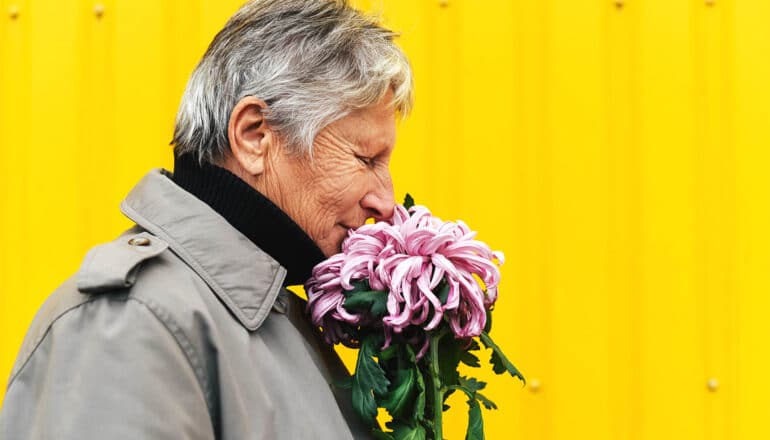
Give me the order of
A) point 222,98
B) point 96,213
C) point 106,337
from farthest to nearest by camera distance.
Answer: point 96,213 < point 222,98 < point 106,337

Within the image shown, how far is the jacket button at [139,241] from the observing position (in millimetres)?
1595

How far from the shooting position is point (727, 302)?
2695 mm

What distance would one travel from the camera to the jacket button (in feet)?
5.23

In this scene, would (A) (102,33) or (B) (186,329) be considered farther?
(A) (102,33)

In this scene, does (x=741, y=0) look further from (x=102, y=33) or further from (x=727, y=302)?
(x=102, y=33)

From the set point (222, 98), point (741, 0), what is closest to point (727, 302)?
point (741, 0)

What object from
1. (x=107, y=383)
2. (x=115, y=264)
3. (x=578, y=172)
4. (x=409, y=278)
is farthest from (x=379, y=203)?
(x=578, y=172)

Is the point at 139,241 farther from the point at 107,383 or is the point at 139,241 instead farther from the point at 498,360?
the point at 498,360

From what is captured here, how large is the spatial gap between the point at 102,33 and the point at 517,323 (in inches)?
55.5

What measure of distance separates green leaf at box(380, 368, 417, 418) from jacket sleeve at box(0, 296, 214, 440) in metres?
0.43

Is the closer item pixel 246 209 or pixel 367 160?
pixel 246 209

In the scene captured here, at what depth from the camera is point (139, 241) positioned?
63.2 inches

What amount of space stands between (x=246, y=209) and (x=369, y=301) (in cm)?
29

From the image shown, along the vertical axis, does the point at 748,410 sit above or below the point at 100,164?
below
